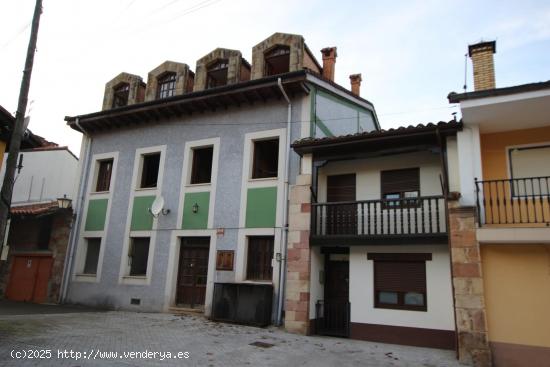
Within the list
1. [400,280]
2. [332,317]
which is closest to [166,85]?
[332,317]

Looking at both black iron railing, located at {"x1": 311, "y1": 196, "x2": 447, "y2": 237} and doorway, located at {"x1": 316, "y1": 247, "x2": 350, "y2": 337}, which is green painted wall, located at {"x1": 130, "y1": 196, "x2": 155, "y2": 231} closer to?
black iron railing, located at {"x1": 311, "y1": 196, "x2": 447, "y2": 237}

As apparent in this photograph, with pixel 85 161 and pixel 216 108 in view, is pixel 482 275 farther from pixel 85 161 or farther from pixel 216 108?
pixel 85 161

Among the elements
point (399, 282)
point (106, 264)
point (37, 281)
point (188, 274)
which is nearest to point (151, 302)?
point (188, 274)

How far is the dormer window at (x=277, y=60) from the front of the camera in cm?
1443

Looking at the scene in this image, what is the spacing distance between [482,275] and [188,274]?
8746 millimetres

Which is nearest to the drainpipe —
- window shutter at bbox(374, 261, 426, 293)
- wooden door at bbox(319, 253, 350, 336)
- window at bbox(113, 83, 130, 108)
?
wooden door at bbox(319, 253, 350, 336)

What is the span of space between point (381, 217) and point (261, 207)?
3782 millimetres

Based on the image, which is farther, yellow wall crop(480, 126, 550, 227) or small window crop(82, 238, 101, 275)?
small window crop(82, 238, 101, 275)

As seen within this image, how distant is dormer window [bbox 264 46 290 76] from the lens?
568 inches

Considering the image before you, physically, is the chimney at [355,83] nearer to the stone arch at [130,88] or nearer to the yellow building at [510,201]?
the yellow building at [510,201]

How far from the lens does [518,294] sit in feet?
27.3

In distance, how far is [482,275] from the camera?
8.57 m

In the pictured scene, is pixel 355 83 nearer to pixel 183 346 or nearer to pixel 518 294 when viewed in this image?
pixel 518 294

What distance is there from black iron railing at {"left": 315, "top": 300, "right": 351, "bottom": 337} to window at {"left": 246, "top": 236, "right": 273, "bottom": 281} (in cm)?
182
